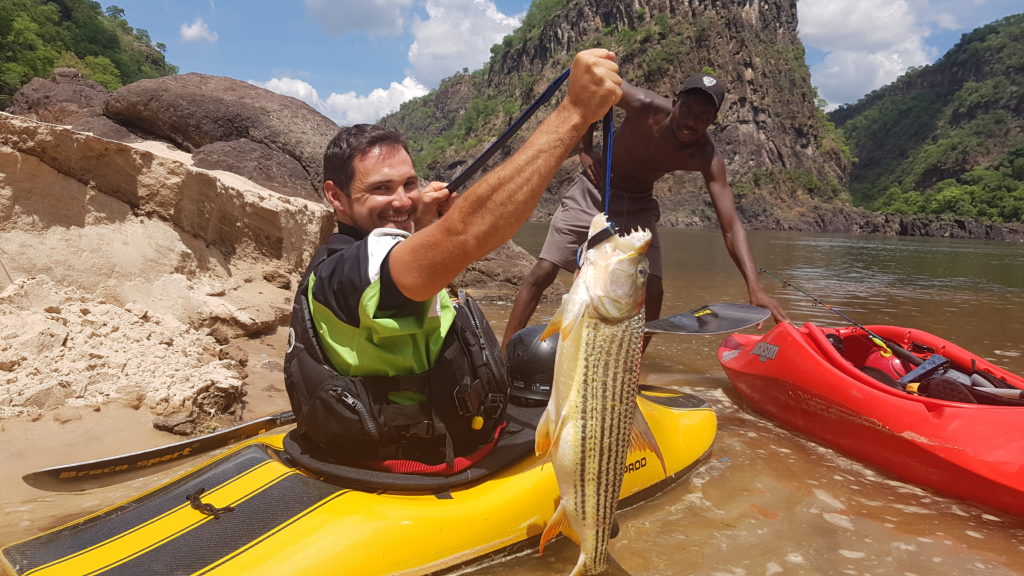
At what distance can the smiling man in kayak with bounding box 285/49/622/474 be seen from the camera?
1820mm

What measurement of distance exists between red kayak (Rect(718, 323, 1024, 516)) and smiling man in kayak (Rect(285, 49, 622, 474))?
296 centimetres

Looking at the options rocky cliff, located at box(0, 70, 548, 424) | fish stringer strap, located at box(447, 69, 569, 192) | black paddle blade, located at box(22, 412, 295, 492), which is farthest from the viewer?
rocky cliff, located at box(0, 70, 548, 424)

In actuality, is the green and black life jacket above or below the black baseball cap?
below

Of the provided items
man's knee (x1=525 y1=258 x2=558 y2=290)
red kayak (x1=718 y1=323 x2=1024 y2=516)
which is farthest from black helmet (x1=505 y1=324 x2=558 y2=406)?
red kayak (x1=718 y1=323 x2=1024 y2=516)

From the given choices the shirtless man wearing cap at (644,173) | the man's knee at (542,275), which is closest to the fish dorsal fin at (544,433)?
the shirtless man wearing cap at (644,173)

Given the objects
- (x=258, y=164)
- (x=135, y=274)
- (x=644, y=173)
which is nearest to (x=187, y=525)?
(x=135, y=274)

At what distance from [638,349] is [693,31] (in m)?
89.0

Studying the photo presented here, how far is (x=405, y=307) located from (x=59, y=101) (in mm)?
14850

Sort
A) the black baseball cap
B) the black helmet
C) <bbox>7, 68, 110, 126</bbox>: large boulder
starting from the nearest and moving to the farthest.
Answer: the black helmet
the black baseball cap
<bbox>7, 68, 110, 126</bbox>: large boulder

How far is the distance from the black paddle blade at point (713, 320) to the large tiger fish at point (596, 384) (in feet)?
7.87

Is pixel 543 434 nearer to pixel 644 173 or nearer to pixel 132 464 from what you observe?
pixel 132 464

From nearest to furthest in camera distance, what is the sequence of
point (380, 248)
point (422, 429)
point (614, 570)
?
point (380, 248), point (422, 429), point (614, 570)

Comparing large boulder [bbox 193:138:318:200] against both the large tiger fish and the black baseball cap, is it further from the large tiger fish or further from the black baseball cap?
the large tiger fish

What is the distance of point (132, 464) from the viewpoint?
3.27m
